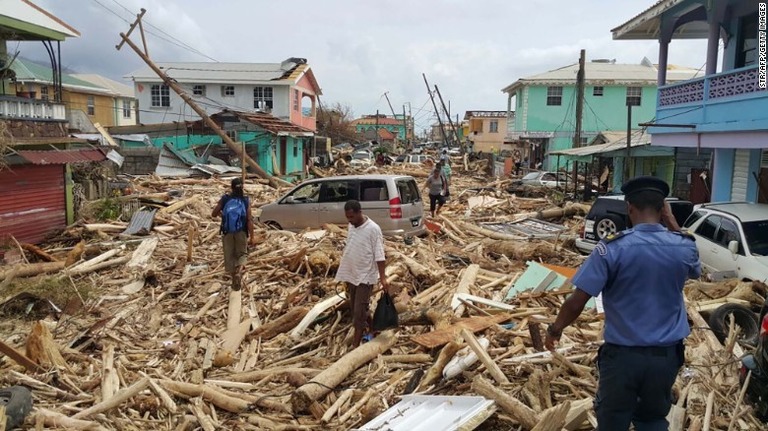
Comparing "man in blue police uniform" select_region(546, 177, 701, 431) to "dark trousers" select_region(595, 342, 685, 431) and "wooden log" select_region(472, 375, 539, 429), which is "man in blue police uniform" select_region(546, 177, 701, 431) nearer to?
"dark trousers" select_region(595, 342, 685, 431)

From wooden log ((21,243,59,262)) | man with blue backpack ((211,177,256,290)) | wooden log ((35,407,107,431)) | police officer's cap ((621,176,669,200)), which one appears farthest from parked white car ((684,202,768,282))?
wooden log ((21,243,59,262))

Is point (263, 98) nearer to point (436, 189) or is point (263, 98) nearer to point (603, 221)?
point (436, 189)

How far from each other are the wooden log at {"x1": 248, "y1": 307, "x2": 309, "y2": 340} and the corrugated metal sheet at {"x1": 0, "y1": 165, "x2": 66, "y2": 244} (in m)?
8.25

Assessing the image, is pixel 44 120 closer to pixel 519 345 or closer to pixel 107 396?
pixel 107 396

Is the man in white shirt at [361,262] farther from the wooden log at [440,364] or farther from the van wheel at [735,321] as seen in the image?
the van wheel at [735,321]

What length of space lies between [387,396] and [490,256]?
7.36 m

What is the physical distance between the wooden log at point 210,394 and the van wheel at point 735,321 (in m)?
5.08

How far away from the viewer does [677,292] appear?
3.62 m

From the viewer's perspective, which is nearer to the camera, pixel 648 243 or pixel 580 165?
pixel 648 243

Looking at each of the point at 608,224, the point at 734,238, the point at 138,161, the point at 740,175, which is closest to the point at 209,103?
the point at 138,161

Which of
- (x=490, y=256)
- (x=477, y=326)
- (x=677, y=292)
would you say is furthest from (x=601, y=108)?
(x=677, y=292)

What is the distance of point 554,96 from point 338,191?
100 feet

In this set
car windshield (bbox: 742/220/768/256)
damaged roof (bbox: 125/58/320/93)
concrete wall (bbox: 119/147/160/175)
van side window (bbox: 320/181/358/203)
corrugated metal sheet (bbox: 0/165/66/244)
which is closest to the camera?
car windshield (bbox: 742/220/768/256)

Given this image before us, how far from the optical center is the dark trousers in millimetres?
3562
